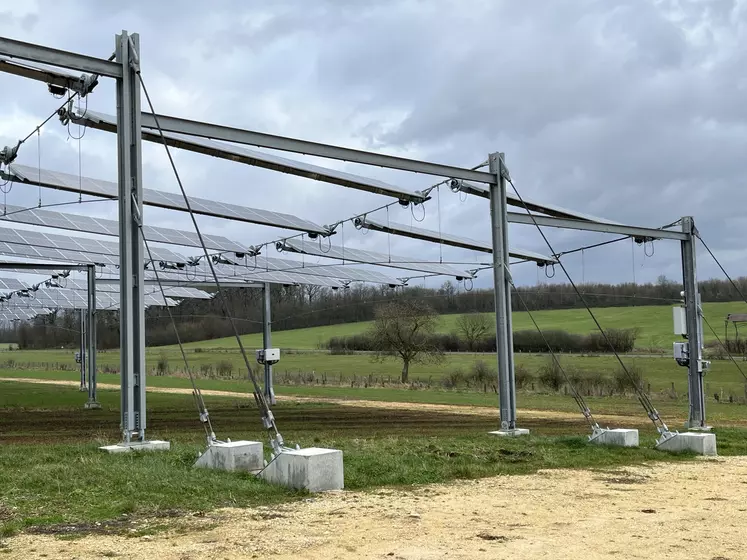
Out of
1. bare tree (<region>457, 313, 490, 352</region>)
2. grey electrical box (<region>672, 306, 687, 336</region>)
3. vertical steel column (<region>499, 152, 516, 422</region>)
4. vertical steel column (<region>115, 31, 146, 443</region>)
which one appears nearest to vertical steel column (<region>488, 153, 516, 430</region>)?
vertical steel column (<region>499, 152, 516, 422</region>)

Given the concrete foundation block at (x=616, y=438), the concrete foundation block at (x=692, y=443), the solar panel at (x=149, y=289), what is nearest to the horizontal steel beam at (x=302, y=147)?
the concrete foundation block at (x=616, y=438)

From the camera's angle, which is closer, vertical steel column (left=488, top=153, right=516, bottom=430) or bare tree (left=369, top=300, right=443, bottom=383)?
vertical steel column (left=488, top=153, right=516, bottom=430)

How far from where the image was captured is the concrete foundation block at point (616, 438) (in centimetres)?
1404

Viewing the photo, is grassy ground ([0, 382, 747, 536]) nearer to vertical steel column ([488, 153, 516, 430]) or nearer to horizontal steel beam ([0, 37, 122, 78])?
vertical steel column ([488, 153, 516, 430])

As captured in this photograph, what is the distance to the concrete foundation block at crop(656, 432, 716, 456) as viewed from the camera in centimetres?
1380

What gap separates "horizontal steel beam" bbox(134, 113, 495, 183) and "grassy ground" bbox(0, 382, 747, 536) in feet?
17.4

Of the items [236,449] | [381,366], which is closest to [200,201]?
[236,449]

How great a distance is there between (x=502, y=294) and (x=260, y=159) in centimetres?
572

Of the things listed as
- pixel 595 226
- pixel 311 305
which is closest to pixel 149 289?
pixel 311 305

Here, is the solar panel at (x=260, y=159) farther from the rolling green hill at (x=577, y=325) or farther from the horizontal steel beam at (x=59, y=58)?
the rolling green hill at (x=577, y=325)

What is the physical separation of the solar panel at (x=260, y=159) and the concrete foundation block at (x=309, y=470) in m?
6.34

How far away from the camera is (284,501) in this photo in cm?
873

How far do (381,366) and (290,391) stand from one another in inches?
890

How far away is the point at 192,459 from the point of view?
10977 millimetres
